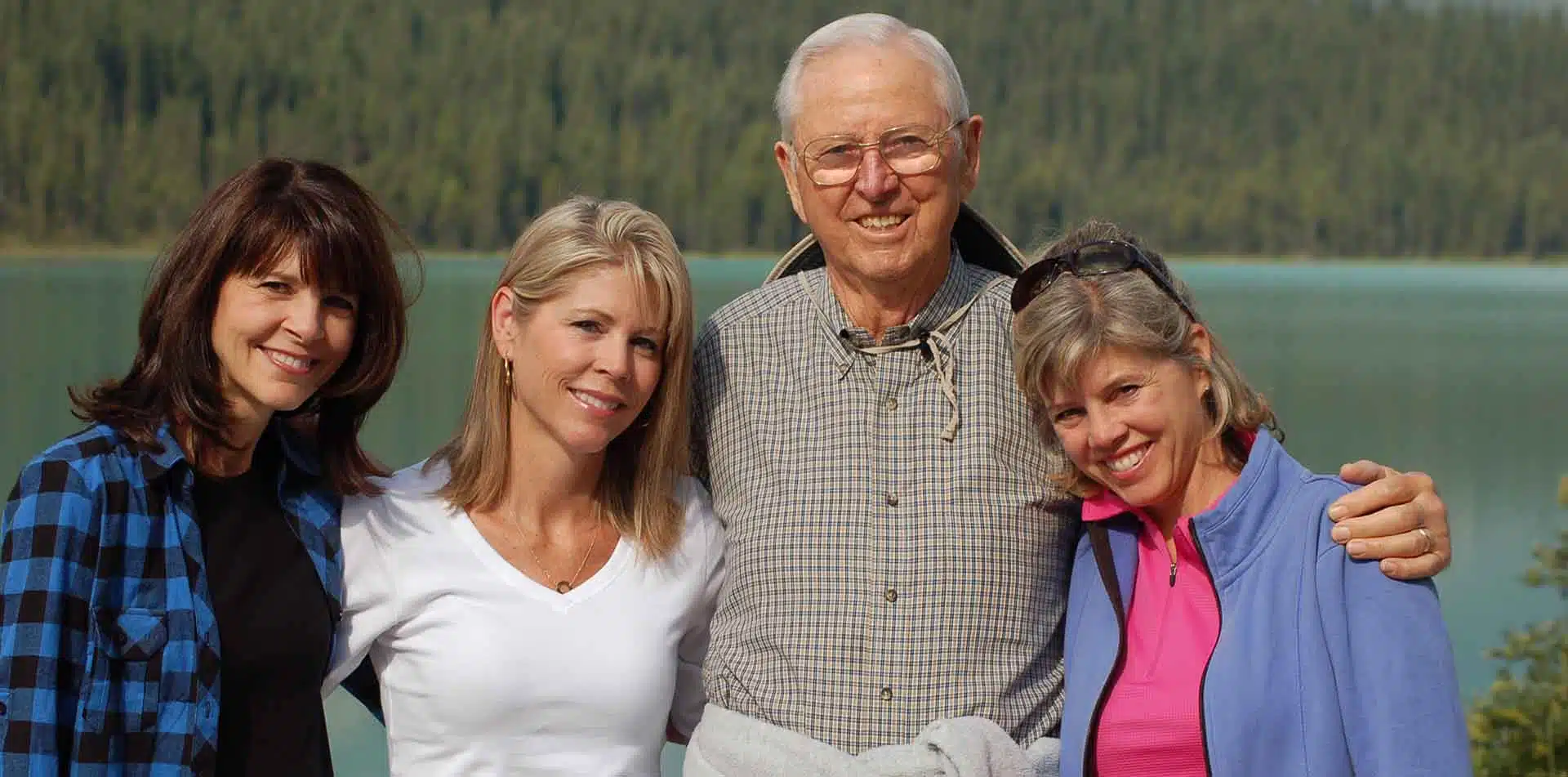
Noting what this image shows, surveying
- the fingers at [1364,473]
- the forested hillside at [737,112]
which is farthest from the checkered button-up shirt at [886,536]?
the forested hillside at [737,112]

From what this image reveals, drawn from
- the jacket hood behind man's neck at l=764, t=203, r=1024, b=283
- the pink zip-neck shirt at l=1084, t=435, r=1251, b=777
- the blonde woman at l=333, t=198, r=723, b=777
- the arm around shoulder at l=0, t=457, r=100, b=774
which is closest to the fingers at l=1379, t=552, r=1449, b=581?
the pink zip-neck shirt at l=1084, t=435, r=1251, b=777

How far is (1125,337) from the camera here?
2574 millimetres

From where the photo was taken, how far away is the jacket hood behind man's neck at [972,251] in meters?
3.20

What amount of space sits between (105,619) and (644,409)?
38.4 inches

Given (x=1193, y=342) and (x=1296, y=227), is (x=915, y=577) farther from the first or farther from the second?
(x=1296, y=227)

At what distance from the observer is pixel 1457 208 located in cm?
6191

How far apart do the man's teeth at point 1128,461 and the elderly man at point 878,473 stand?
24 cm

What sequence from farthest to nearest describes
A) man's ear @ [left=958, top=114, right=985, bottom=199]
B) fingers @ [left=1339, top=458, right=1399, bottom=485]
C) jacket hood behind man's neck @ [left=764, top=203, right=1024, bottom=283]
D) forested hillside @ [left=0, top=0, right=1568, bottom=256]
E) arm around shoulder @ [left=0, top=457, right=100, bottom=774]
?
1. forested hillside @ [left=0, top=0, right=1568, bottom=256]
2. jacket hood behind man's neck @ [left=764, top=203, right=1024, bottom=283]
3. man's ear @ [left=958, top=114, right=985, bottom=199]
4. fingers @ [left=1339, top=458, right=1399, bottom=485]
5. arm around shoulder @ [left=0, top=457, right=100, bottom=774]

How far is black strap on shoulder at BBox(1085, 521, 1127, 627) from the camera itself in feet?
8.73

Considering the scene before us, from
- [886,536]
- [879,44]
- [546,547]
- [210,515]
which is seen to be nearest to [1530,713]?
[886,536]

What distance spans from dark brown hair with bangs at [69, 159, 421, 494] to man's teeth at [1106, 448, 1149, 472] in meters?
1.22

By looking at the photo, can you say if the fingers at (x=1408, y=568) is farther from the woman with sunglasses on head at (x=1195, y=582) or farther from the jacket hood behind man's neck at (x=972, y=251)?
the jacket hood behind man's neck at (x=972, y=251)

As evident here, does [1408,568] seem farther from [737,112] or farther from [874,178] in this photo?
[737,112]

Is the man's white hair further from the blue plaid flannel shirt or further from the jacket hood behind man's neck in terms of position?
the blue plaid flannel shirt
